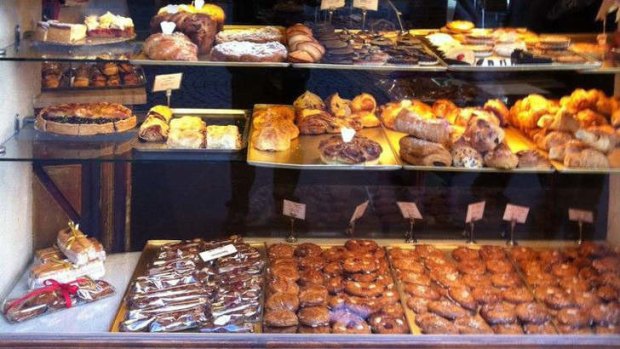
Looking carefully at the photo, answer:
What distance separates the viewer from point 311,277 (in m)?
3.50

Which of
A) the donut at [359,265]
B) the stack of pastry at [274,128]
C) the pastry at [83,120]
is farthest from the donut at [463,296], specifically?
the pastry at [83,120]

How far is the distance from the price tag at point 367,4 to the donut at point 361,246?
106 cm

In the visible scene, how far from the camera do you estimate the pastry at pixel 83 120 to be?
3.28 m

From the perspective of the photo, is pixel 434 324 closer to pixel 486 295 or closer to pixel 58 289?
pixel 486 295

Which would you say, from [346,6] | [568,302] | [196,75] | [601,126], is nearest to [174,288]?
[196,75]

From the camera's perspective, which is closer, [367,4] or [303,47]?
[303,47]

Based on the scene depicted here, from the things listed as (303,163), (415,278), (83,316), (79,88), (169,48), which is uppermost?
(169,48)

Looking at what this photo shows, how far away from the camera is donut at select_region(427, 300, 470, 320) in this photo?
3.24m

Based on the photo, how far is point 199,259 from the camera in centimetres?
360

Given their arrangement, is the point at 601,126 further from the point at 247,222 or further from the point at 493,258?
the point at 247,222

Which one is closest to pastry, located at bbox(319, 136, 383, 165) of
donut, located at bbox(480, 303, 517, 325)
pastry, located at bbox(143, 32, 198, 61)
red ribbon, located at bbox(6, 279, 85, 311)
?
pastry, located at bbox(143, 32, 198, 61)

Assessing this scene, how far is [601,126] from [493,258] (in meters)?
0.76

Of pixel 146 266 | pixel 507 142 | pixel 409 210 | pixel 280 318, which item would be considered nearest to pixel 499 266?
pixel 409 210

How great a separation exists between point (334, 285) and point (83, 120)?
1.25 metres
